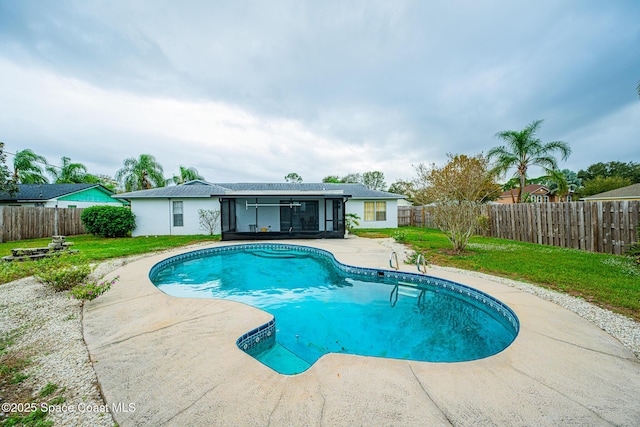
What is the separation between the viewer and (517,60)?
10.6 m

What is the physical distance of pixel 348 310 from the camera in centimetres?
511

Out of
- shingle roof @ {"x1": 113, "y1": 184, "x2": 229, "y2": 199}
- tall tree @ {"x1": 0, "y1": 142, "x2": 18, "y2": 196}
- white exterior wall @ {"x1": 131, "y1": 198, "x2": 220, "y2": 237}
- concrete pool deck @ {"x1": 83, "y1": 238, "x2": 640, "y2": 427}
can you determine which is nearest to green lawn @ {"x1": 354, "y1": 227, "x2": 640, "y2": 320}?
concrete pool deck @ {"x1": 83, "y1": 238, "x2": 640, "y2": 427}

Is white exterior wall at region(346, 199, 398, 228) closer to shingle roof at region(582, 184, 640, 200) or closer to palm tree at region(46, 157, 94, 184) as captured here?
shingle roof at region(582, 184, 640, 200)

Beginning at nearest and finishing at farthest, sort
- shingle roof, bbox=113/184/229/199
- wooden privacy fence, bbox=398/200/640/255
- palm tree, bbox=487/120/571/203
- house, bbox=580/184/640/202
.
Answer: wooden privacy fence, bbox=398/200/640/255, shingle roof, bbox=113/184/229/199, palm tree, bbox=487/120/571/203, house, bbox=580/184/640/202

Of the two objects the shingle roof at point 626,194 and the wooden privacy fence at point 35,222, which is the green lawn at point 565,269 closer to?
the shingle roof at point 626,194

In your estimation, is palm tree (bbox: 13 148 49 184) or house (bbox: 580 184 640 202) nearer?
house (bbox: 580 184 640 202)

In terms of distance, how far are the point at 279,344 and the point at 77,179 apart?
3455cm

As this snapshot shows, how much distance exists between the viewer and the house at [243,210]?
13.3 meters

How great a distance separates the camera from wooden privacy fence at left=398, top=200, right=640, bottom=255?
7.43m

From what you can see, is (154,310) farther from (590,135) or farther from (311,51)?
(590,135)

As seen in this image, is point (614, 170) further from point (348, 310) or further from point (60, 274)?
point (60, 274)

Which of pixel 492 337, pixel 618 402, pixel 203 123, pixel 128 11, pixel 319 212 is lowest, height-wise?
pixel 492 337

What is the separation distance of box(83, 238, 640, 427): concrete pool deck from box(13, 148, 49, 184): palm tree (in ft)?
84.0

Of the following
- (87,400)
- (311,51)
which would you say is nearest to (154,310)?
(87,400)
